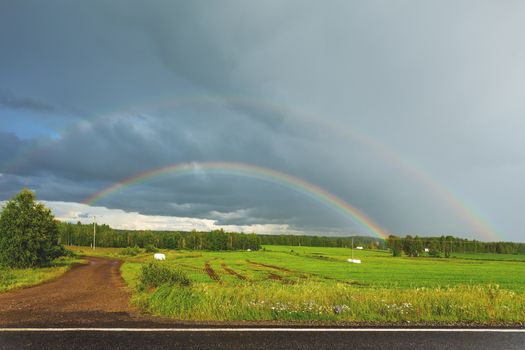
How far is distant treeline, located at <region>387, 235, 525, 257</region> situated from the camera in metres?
147

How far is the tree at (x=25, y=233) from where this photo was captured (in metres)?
39.3

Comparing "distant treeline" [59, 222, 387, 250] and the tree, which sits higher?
the tree

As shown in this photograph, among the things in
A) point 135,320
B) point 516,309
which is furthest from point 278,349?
point 516,309

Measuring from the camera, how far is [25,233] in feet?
131

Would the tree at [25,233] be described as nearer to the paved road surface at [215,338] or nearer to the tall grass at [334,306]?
the tall grass at [334,306]

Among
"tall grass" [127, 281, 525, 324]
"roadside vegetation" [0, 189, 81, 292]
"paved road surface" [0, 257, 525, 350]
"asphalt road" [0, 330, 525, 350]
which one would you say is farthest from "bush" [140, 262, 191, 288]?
Answer: "roadside vegetation" [0, 189, 81, 292]

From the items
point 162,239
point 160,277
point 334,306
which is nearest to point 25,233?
point 160,277

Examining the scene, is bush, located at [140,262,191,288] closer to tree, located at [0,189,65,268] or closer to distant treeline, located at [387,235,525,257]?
tree, located at [0,189,65,268]

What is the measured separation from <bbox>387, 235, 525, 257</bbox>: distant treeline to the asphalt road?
141 metres

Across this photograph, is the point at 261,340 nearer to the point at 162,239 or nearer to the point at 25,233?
the point at 25,233

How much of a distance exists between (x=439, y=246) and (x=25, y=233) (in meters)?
160

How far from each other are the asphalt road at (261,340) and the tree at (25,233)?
3608cm

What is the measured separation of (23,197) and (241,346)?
4255 centimetres

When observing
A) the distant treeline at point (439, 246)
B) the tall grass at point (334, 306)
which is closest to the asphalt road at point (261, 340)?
the tall grass at point (334, 306)
